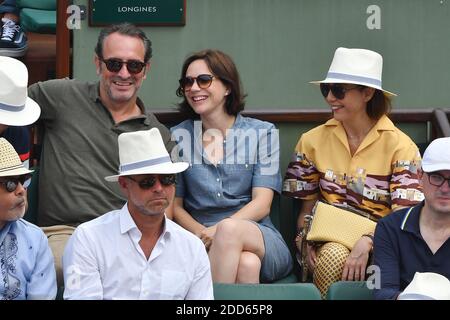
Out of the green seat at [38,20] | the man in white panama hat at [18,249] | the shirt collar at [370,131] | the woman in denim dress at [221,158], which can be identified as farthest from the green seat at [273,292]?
the green seat at [38,20]

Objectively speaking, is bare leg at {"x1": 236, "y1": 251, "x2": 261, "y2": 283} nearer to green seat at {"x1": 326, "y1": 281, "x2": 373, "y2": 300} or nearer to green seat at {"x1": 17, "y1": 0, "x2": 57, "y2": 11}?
green seat at {"x1": 326, "y1": 281, "x2": 373, "y2": 300}

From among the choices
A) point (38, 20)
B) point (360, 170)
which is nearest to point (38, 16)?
point (38, 20)

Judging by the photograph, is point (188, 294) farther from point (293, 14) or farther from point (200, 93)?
point (293, 14)

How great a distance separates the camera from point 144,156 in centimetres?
509

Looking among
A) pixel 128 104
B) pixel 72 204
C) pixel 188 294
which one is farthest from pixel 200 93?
pixel 188 294

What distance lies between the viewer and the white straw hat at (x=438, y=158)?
5195 mm

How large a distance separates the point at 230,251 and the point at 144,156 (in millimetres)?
785

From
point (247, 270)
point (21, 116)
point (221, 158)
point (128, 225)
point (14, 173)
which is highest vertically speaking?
point (21, 116)

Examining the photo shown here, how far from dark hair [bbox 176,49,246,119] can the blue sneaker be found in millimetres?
1721

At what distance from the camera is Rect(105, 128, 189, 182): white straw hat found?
16.5ft

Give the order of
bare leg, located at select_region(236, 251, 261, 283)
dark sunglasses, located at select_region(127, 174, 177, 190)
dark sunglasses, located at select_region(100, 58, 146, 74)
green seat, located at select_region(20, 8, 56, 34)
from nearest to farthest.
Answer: dark sunglasses, located at select_region(127, 174, 177, 190) < bare leg, located at select_region(236, 251, 261, 283) < dark sunglasses, located at select_region(100, 58, 146, 74) < green seat, located at select_region(20, 8, 56, 34)

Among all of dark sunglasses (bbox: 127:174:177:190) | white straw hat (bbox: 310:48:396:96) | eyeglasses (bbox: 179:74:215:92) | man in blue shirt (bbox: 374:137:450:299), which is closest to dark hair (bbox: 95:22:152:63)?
eyeglasses (bbox: 179:74:215:92)

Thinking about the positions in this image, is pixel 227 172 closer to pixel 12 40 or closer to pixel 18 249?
pixel 18 249

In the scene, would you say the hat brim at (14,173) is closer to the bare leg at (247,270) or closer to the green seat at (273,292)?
the green seat at (273,292)
